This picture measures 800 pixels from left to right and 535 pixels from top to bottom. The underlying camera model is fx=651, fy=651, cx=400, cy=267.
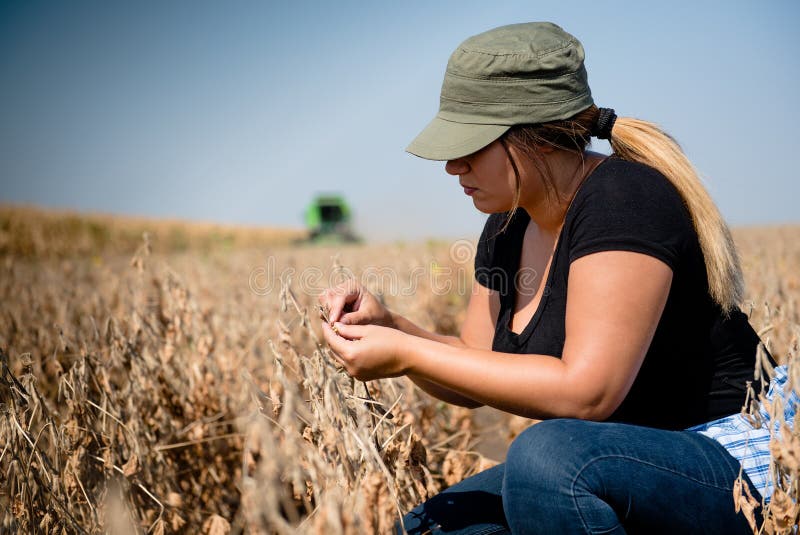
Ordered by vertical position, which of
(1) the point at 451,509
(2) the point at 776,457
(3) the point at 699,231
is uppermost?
(3) the point at 699,231

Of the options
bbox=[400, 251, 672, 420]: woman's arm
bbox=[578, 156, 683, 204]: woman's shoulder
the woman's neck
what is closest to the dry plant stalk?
bbox=[400, 251, 672, 420]: woman's arm

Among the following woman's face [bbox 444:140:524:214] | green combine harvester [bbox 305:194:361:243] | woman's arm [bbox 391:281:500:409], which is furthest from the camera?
green combine harvester [bbox 305:194:361:243]

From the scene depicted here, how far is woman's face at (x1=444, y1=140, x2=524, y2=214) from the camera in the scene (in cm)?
154

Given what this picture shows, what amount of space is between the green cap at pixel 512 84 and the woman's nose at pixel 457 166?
64 mm

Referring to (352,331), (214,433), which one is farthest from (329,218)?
(352,331)

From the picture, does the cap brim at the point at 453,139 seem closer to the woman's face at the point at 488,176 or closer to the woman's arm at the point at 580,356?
the woman's face at the point at 488,176

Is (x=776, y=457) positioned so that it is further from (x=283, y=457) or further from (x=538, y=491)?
(x=283, y=457)

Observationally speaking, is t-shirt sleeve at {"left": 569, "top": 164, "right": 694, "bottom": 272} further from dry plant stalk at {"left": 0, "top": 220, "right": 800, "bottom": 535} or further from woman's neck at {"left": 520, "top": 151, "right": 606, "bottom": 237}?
dry plant stalk at {"left": 0, "top": 220, "right": 800, "bottom": 535}

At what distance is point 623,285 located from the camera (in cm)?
A: 132

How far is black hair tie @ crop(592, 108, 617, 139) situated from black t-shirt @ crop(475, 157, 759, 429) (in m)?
0.13

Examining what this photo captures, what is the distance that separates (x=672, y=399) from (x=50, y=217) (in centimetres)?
1797

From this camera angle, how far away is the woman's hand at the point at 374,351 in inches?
54.2

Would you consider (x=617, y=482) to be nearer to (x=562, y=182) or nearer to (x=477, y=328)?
(x=562, y=182)

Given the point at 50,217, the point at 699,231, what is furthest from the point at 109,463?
the point at 50,217
